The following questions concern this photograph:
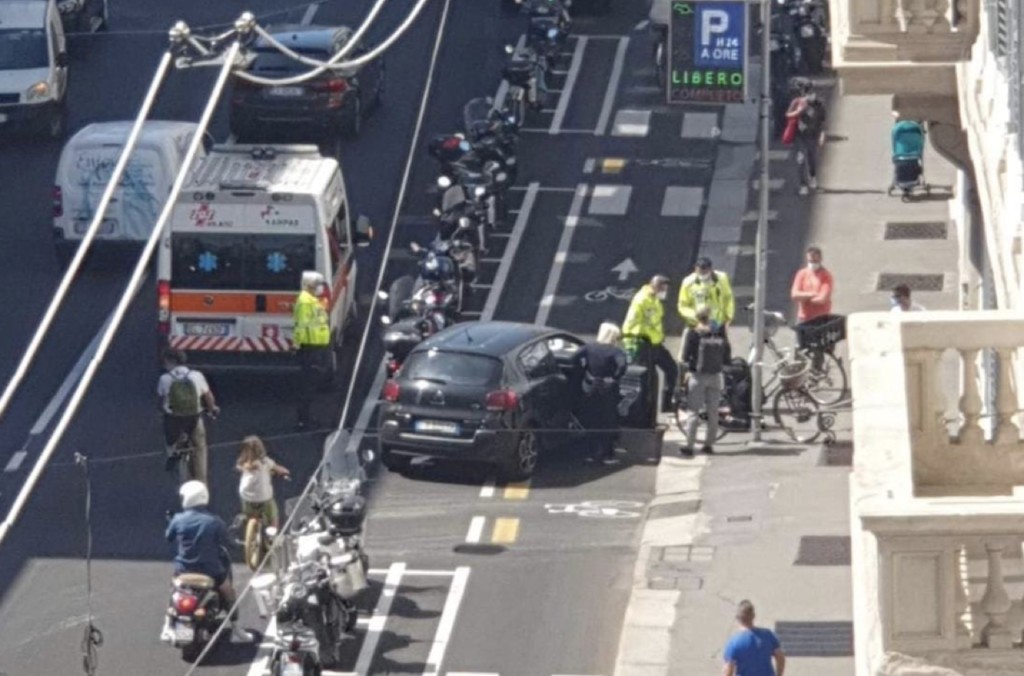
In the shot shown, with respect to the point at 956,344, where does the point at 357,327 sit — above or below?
below

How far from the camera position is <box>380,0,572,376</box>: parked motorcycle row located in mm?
33375

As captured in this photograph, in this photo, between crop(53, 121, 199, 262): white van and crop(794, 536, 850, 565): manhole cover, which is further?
crop(53, 121, 199, 262): white van

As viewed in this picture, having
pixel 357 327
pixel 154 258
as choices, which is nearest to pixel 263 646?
pixel 357 327

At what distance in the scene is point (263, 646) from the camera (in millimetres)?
25453

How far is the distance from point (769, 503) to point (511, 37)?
18.5 metres

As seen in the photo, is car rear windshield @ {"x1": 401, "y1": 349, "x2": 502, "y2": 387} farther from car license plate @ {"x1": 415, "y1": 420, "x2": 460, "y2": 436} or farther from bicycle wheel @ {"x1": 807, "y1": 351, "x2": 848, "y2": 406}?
bicycle wheel @ {"x1": 807, "y1": 351, "x2": 848, "y2": 406}

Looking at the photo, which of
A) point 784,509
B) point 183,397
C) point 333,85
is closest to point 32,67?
point 333,85

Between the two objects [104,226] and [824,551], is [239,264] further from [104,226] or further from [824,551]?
[824,551]

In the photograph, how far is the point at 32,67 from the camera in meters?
42.0

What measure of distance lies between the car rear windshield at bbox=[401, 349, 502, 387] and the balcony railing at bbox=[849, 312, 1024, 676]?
1532 cm

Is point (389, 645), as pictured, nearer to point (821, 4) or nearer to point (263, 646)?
point (263, 646)

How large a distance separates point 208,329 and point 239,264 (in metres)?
0.75

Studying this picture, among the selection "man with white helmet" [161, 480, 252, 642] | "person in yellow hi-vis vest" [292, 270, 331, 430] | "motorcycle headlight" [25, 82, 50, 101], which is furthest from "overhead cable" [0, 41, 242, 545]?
"motorcycle headlight" [25, 82, 50, 101]

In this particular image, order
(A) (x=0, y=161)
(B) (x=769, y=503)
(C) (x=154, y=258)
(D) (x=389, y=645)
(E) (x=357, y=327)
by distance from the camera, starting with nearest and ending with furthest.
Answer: (D) (x=389, y=645), (B) (x=769, y=503), (E) (x=357, y=327), (C) (x=154, y=258), (A) (x=0, y=161)
